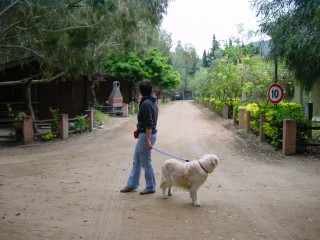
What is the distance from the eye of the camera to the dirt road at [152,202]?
13.4 feet

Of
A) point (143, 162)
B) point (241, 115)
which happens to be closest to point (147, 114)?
point (143, 162)

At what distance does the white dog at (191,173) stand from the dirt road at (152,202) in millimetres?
294

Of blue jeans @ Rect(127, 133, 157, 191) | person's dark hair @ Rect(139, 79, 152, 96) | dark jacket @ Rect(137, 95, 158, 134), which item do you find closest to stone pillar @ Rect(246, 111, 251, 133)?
blue jeans @ Rect(127, 133, 157, 191)

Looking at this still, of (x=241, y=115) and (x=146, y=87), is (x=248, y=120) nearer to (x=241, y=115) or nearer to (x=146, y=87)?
(x=241, y=115)

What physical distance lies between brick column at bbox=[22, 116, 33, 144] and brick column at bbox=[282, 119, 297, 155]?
9.15 metres

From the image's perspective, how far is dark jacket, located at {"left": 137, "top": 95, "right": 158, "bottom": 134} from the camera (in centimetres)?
525

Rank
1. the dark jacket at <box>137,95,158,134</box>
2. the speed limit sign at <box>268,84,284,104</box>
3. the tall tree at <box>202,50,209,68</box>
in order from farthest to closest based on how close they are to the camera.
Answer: the tall tree at <box>202,50,209,68</box> → the speed limit sign at <box>268,84,284,104</box> → the dark jacket at <box>137,95,158,134</box>

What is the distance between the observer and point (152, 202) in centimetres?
520

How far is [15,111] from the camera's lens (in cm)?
1828

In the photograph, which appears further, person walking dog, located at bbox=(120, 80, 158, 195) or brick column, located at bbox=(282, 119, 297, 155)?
brick column, located at bbox=(282, 119, 297, 155)

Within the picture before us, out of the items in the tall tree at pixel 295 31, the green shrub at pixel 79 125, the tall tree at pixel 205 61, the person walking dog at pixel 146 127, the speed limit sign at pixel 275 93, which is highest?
the tall tree at pixel 205 61

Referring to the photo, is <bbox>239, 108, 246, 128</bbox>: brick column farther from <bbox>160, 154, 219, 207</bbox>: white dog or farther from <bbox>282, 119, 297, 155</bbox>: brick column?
<bbox>160, 154, 219, 207</bbox>: white dog

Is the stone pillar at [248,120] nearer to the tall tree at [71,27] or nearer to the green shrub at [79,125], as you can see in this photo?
the tall tree at [71,27]

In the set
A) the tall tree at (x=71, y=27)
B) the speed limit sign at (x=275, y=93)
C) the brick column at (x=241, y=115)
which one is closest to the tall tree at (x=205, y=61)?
the brick column at (x=241, y=115)
